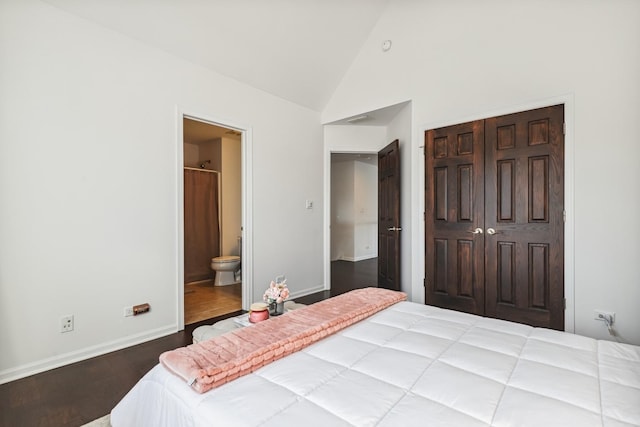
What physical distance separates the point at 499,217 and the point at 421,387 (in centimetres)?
244

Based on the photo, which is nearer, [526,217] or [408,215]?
[526,217]

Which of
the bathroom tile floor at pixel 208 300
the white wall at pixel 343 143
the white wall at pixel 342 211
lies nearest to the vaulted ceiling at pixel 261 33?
the white wall at pixel 343 143

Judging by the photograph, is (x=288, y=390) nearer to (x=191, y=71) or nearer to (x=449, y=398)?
(x=449, y=398)

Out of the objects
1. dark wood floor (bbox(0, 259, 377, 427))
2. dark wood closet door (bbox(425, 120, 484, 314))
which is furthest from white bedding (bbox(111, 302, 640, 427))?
dark wood closet door (bbox(425, 120, 484, 314))

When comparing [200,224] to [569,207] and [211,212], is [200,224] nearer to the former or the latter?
[211,212]

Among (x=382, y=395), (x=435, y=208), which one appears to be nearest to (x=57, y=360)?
(x=382, y=395)

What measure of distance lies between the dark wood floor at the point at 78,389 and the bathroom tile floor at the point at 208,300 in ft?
1.98

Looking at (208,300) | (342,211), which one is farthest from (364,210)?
(208,300)

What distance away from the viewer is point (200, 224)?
512cm

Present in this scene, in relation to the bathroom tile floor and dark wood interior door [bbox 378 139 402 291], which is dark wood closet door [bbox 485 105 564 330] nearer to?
dark wood interior door [bbox 378 139 402 291]

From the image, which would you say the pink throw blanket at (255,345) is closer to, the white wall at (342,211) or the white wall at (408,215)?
the white wall at (408,215)

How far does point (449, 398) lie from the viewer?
94 centimetres

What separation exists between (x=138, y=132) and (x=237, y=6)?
56.9 inches

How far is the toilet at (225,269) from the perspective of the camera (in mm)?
4745
